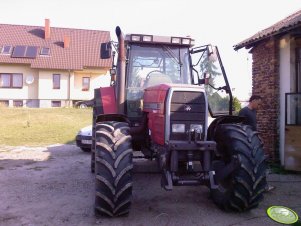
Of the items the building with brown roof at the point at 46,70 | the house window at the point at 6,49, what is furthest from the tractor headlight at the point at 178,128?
the house window at the point at 6,49

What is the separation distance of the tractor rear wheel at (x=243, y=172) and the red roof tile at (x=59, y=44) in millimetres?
24064

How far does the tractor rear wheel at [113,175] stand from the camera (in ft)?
14.5

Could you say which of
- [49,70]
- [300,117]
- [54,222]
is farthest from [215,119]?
[49,70]

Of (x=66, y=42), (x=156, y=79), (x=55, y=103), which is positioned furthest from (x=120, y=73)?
(x=66, y=42)

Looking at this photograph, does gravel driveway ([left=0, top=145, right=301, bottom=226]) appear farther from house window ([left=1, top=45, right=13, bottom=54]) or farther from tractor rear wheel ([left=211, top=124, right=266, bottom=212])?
house window ([left=1, top=45, right=13, bottom=54])

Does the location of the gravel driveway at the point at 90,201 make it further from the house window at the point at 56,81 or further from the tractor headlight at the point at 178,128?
the house window at the point at 56,81

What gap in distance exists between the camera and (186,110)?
4828 mm

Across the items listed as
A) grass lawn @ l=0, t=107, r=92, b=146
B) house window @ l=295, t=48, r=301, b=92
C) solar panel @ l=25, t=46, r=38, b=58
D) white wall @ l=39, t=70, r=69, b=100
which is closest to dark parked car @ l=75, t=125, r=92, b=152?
grass lawn @ l=0, t=107, r=92, b=146

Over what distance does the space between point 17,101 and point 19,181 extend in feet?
76.6

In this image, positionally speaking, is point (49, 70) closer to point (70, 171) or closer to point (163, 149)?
point (70, 171)

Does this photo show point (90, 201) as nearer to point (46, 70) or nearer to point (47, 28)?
point (46, 70)

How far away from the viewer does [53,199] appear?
575 centimetres

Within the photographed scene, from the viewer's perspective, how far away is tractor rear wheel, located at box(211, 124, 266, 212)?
15.4 ft

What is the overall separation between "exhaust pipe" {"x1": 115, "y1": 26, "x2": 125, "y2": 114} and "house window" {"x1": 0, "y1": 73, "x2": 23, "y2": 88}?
2526cm
